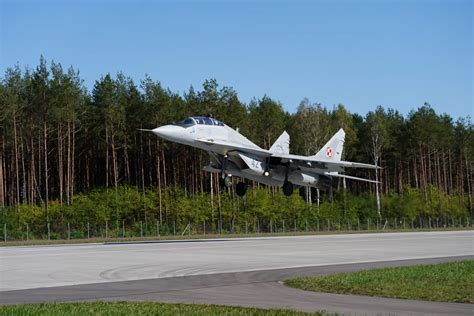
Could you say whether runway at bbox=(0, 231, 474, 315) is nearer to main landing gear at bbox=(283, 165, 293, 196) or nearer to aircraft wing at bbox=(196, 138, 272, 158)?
aircraft wing at bbox=(196, 138, 272, 158)

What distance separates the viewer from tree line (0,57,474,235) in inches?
2913

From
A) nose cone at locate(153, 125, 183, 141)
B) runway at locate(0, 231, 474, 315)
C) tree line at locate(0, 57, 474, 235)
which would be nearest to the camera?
runway at locate(0, 231, 474, 315)

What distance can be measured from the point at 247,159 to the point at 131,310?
25493mm

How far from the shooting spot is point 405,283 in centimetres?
1627

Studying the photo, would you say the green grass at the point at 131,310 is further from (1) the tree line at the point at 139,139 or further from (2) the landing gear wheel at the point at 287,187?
(1) the tree line at the point at 139,139

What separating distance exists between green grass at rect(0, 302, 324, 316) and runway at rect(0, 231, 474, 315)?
995mm

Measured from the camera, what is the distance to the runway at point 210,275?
44.3 feet

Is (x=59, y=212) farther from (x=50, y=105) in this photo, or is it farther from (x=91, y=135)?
(x=91, y=135)

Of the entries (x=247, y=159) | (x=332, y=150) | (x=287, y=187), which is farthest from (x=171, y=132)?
(x=332, y=150)

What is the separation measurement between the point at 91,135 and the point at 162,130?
5149cm

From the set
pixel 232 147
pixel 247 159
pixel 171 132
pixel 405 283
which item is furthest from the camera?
pixel 247 159

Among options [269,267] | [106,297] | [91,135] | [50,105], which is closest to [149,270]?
[269,267]

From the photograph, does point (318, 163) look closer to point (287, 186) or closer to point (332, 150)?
point (287, 186)

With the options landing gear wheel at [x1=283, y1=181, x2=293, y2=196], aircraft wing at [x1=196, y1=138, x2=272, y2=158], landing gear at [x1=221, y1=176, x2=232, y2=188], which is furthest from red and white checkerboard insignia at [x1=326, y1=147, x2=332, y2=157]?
landing gear at [x1=221, y1=176, x2=232, y2=188]
